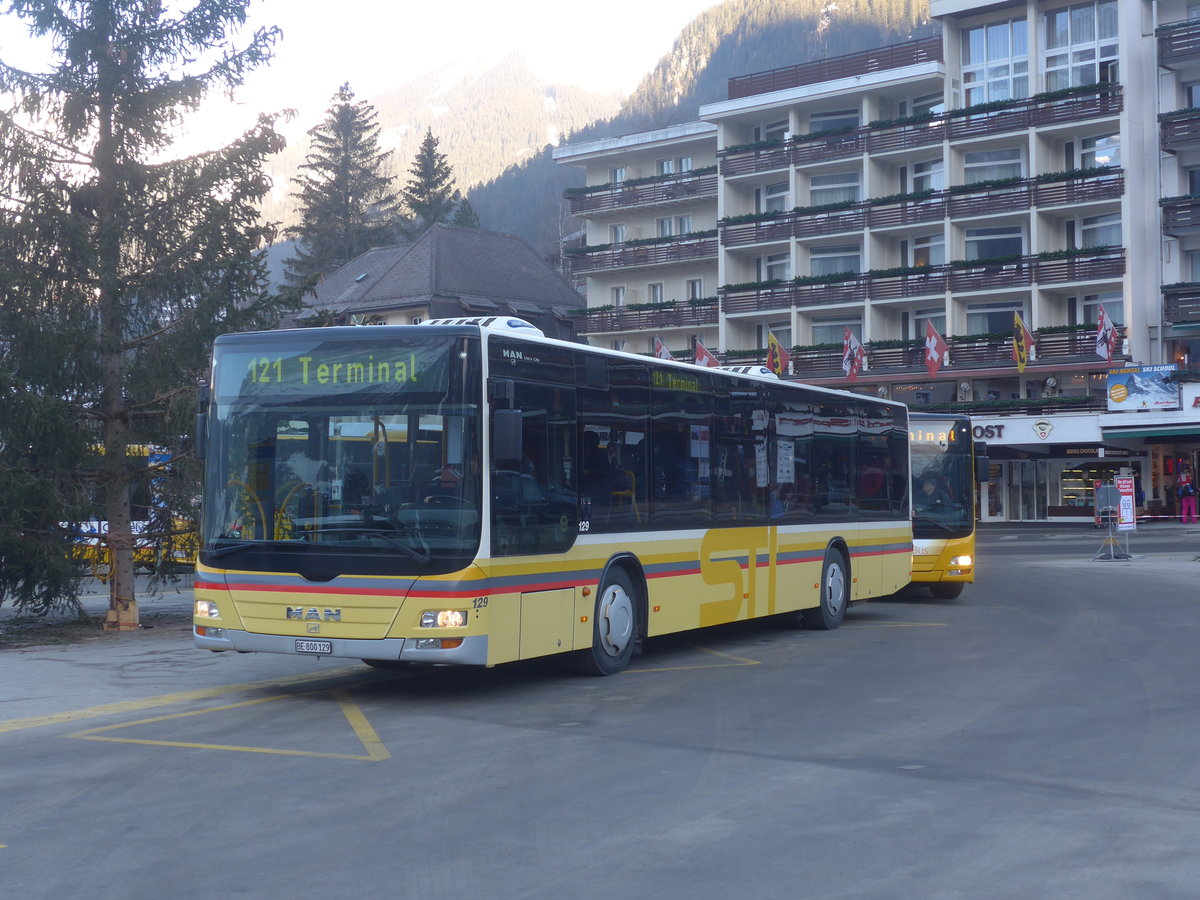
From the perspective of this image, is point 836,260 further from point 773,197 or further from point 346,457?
point 346,457

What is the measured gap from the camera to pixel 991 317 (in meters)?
59.0

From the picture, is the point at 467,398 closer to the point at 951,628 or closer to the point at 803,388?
the point at 803,388

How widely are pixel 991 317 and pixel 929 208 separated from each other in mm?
5348

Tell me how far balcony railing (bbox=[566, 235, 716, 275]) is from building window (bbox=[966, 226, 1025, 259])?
1300 cm

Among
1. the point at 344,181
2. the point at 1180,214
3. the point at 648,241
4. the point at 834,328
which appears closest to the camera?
the point at 1180,214

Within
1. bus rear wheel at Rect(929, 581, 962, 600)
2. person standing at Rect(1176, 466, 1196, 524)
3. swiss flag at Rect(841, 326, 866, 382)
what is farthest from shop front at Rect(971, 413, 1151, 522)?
bus rear wheel at Rect(929, 581, 962, 600)

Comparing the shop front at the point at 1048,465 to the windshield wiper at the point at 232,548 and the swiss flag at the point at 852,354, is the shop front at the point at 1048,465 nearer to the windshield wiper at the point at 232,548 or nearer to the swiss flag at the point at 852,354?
the swiss flag at the point at 852,354

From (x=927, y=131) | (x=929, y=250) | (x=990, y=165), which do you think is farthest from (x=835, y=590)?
(x=929, y=250)

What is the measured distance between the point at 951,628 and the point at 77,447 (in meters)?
10.8

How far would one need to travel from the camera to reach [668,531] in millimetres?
13320

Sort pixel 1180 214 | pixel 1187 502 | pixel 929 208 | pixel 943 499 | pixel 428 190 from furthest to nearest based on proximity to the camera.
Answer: pixel 428 190 → pixel 929 208 → pixel 1187 502 → pixel 1180 214 → pixel 943 499

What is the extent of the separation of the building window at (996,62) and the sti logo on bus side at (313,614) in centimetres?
5422

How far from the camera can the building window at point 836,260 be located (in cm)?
6291

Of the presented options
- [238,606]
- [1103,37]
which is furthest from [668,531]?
[1103,37]
